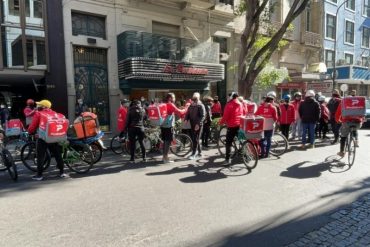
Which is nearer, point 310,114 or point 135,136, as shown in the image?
point 135,136

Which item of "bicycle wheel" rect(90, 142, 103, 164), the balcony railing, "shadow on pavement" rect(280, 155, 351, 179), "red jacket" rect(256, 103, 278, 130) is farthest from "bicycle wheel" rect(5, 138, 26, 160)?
"shadow on pavement" rect(280, 155, 351, 179)

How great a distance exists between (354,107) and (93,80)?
1093cm

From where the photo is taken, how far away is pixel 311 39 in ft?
80.7

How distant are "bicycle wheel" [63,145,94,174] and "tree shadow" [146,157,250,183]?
1556 millimetres

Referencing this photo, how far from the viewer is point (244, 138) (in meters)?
7.88

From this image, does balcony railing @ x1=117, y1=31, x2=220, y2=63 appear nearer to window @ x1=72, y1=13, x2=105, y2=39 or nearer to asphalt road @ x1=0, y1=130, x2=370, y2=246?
window @ x1=72, y1=13, x2=105, y2=39

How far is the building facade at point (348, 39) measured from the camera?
87.7ft

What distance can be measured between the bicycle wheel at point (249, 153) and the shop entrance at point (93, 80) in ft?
29.1

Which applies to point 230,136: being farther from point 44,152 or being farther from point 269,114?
point 44,152

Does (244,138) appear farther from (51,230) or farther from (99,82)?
(99,82)

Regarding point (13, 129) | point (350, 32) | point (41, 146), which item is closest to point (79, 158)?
point (41, 146)

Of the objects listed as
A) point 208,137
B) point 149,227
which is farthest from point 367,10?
point 149,227

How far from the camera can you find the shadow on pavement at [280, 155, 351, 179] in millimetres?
6911

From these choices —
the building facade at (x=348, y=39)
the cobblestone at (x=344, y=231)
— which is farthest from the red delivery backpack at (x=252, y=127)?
the building facade at (x=348, y=39)
